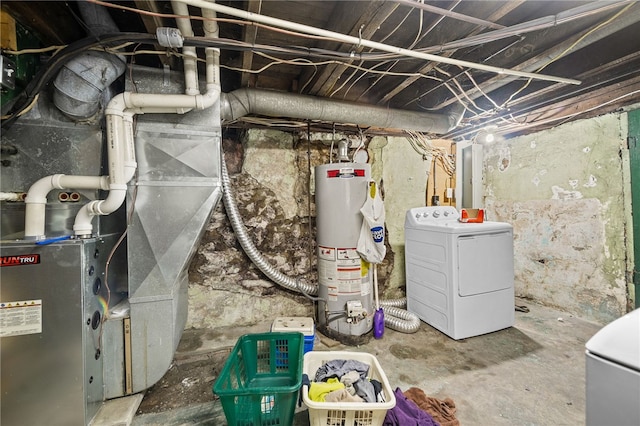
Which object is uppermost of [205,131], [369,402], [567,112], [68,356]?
[567,112]

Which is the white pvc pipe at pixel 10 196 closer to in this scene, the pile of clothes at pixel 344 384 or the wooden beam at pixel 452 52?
the pile of clothes at pixel 344 384

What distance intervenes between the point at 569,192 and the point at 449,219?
132cm

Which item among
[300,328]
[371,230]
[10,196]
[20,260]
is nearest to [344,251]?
[371,230]

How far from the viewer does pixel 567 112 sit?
255cm

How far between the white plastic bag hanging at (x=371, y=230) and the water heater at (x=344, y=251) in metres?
0.06

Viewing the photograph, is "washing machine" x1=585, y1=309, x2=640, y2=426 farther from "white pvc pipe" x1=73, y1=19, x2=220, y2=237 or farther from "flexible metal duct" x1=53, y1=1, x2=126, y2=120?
"flexible metal duct" x1=53, y1=1, x2=126, y2=120

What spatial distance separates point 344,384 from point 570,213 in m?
3.03

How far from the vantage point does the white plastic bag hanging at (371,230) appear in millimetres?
2145

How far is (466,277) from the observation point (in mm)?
2088

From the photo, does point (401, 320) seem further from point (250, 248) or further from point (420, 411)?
point (250, 248)

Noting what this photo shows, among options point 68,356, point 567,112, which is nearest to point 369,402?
point 68,356

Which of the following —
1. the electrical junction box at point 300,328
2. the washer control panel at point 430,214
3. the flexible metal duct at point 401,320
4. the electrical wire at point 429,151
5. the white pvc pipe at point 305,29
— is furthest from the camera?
the electrical wire at point 429,151

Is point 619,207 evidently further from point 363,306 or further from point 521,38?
point 363,306

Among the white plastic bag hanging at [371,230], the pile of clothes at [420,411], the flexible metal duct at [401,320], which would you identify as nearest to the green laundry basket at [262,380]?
the pile of clothes at [420,411]
